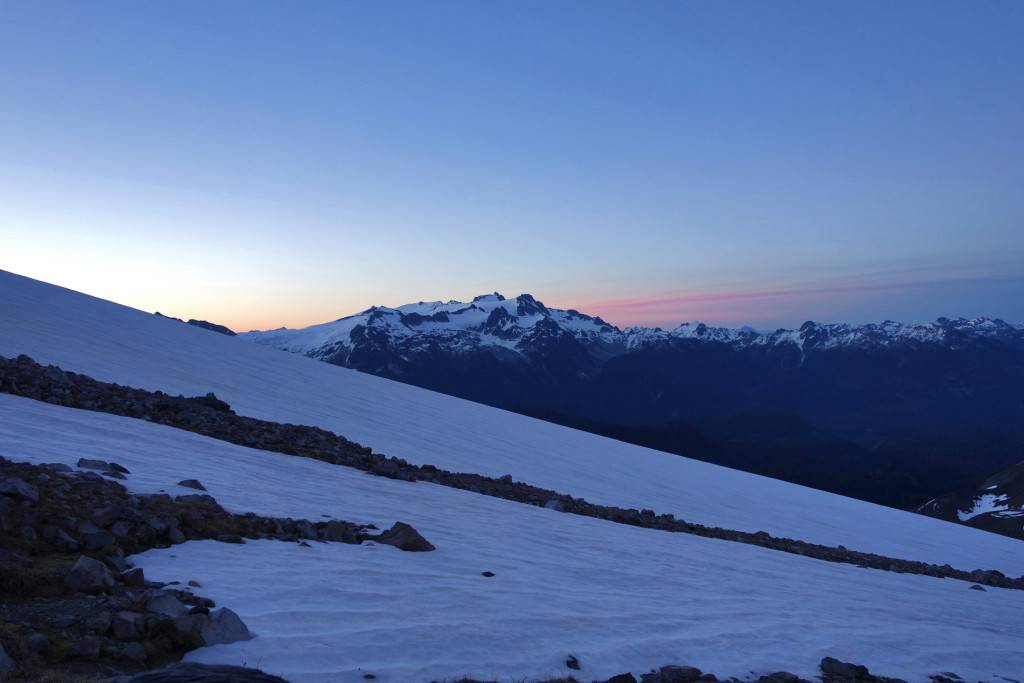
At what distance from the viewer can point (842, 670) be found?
7246 millimetres

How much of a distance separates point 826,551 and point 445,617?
1526cm

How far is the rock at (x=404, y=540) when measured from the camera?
8.52 meters

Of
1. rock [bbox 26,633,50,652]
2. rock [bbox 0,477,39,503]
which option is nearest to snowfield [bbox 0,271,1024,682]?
rock [bbox 26,633,50,652]

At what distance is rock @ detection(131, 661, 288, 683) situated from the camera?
3941 millimetres

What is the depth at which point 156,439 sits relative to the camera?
12.0 metres

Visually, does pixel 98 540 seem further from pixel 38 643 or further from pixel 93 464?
pixel 93 464

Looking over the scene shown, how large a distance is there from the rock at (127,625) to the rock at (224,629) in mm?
487

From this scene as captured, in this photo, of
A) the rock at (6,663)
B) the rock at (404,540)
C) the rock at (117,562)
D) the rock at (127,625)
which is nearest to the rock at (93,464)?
the rock at (117,562)

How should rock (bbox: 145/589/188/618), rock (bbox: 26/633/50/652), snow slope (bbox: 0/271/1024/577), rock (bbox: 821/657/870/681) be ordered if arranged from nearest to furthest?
rock (bbox: 26/633/50/652) → rock (bbox: 145/589/188/618) → rock (bbox: 821/657/870/681) → snow slope (bbox: 0/271/1024/577)

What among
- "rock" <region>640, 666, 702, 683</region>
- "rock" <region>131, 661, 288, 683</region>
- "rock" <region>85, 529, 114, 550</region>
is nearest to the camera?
"rock" <region>131, 661, 288, 683</region>

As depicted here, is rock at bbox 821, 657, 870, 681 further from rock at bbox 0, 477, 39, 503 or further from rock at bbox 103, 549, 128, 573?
rock at bbox 0, 477, 39, 503

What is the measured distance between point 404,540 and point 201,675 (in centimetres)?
461

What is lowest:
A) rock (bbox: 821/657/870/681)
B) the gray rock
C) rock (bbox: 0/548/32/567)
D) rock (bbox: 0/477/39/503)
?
rock (bbox: 821/657/870/681)

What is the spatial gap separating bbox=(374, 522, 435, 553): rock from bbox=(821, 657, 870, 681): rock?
17.3 ft
